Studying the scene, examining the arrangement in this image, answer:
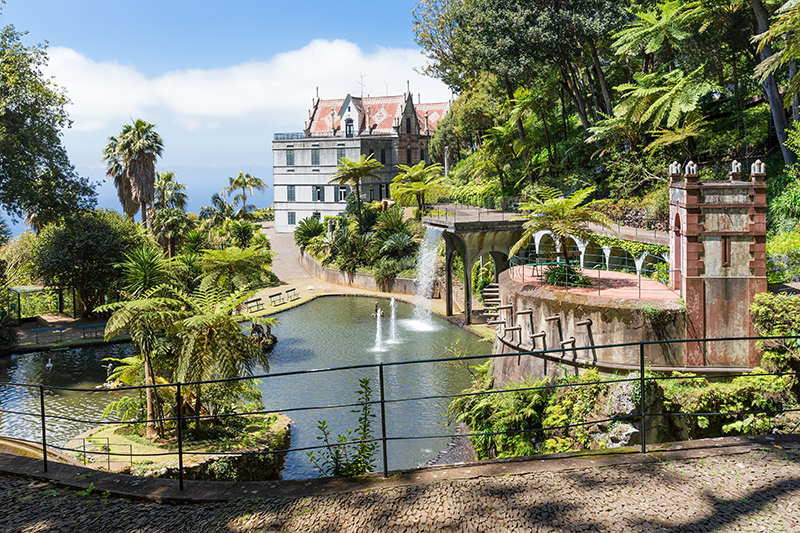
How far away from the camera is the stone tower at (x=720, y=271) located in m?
12.9

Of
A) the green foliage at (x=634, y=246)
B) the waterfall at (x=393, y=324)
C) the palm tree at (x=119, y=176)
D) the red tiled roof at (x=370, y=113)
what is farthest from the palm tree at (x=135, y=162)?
the green foliage at (x=634, y=246)

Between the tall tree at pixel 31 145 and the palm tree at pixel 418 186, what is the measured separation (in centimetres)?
1908

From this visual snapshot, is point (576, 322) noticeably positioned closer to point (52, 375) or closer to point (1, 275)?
point (52, 375)

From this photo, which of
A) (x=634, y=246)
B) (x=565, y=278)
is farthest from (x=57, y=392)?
(x=634, y=246)

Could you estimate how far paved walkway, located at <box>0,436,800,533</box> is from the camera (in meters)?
4.24

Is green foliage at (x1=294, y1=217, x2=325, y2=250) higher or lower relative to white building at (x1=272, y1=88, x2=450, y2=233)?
lower

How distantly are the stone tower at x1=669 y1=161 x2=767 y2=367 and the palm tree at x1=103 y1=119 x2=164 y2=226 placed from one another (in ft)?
106

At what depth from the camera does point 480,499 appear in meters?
4.54

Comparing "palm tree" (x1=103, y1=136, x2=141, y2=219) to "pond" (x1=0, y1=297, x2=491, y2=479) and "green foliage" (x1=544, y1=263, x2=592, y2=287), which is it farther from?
"green foliage" (x1=544, y1=263, x2=592, y2=287)

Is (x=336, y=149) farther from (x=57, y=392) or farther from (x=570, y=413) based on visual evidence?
(x=570, y=413)

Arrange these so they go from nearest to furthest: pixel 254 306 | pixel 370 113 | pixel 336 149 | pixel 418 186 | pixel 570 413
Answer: pixel 570 413
pixel 254 306
pixel 418 186
pixel 336 149
pixel 370 113

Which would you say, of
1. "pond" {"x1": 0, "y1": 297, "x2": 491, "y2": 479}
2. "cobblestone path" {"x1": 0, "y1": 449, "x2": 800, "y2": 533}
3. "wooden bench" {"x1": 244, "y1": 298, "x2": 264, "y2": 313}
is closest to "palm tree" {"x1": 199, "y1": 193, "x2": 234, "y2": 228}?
"wooden bench" {"x1": 244, "y1": 298, "x2": 264, "y2": 313}

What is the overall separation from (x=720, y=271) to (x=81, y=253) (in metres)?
24.4

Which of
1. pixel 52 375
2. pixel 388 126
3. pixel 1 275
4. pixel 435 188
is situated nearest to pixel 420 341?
pixel 52 375
